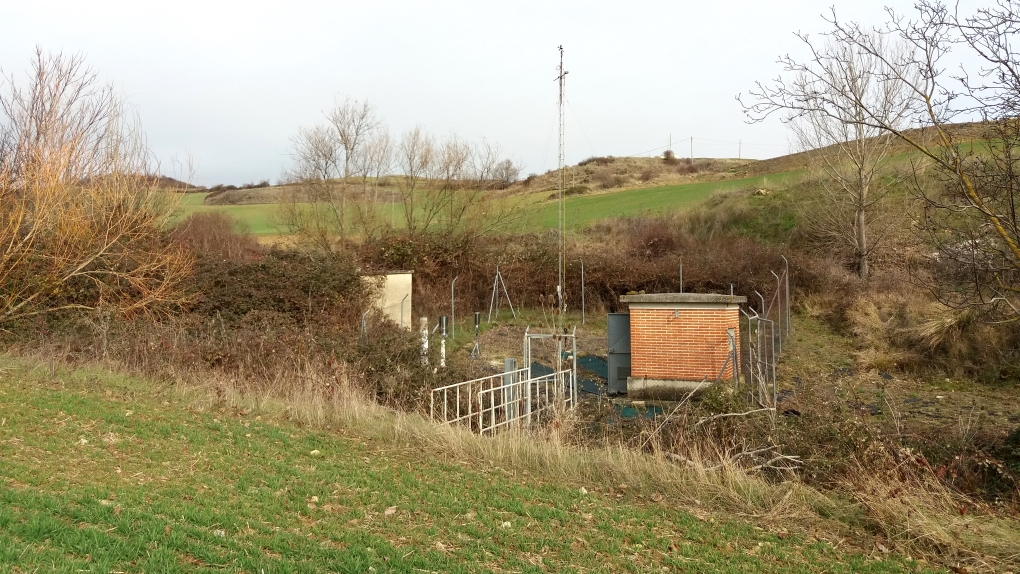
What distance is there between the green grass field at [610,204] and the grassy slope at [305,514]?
25.9 meters

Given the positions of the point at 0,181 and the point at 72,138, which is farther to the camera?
the point at 72,138

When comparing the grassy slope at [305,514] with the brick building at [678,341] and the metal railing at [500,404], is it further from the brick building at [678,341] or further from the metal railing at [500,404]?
the brick building at [678,341]

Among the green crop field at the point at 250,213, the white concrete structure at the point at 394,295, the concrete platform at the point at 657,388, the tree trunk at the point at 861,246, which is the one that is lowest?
the concrete platform at the point at 657,388

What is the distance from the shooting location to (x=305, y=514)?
533 cm

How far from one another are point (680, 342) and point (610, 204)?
1339 inches

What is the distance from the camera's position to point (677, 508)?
236 inches

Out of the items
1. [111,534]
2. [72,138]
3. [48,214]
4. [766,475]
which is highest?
[72,138]

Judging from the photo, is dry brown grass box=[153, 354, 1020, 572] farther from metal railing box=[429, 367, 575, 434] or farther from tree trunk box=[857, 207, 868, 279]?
tree trunk box=[857, 207, 868, 279]

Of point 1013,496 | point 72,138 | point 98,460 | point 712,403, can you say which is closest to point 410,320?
point 72,138

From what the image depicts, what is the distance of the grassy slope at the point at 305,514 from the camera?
4.36 m

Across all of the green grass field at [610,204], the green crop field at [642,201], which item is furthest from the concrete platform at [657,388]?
the green crop field at [642,201]

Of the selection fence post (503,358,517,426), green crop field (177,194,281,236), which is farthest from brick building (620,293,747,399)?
green crop field (177,194,281,236)

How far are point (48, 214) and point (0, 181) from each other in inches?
34.4

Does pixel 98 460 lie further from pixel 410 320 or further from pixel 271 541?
pixel 410 320
